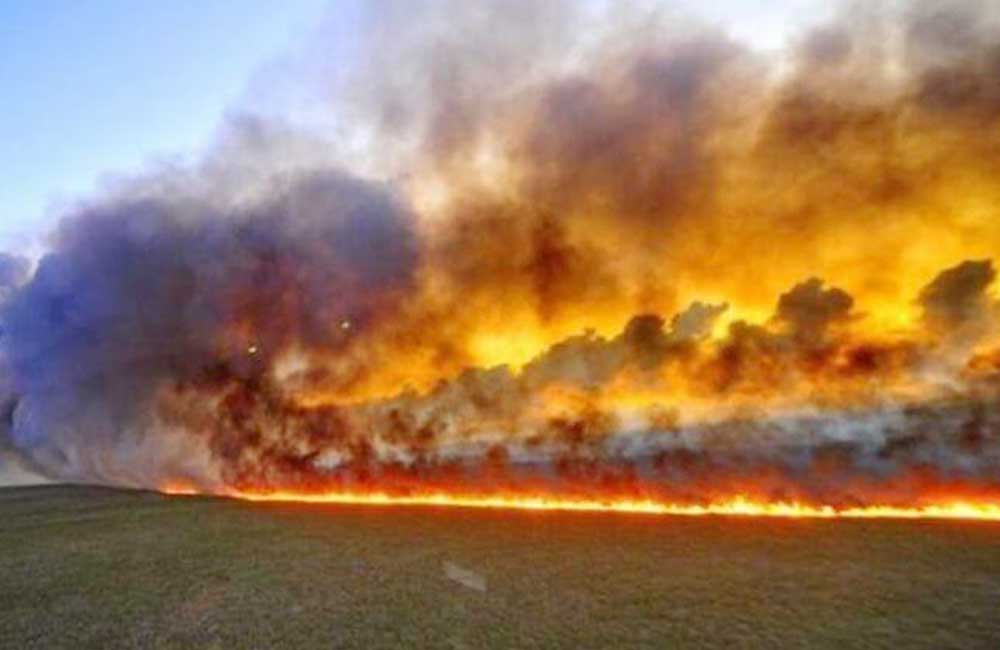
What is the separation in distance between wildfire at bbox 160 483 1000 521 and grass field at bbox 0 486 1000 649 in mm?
2033

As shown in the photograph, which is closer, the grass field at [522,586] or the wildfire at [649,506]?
the grass field at [522,586]

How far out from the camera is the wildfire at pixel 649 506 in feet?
107

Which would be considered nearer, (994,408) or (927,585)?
(927,585)

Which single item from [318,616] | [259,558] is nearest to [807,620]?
[318,616]

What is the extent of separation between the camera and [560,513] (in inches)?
1549

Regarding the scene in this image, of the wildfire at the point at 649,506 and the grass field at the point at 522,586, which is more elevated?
the wildfire at the point at 649,506

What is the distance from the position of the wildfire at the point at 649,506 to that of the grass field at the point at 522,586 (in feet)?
6.67

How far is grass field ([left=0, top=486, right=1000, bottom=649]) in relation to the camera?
770 inches

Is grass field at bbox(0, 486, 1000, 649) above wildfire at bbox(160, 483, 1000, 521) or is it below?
below

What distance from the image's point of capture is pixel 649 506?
39.8 metres

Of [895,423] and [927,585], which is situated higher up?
[895,423]

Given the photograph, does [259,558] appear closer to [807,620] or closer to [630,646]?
[630,646]

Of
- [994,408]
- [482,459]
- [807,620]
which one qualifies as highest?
[994,408]

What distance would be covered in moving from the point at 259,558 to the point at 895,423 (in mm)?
28951
